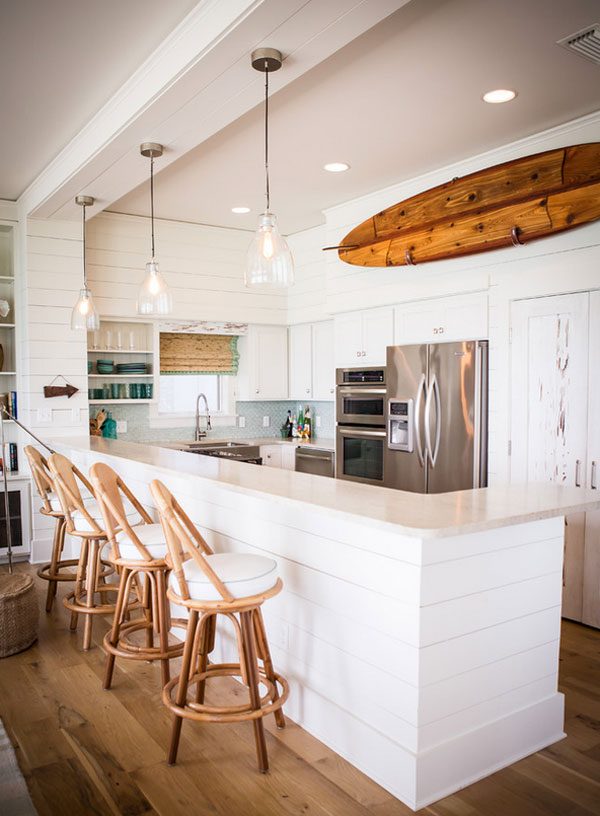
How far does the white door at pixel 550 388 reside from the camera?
12.4 feet

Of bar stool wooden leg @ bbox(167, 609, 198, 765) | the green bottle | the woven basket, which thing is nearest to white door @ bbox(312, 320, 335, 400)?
the green bottle

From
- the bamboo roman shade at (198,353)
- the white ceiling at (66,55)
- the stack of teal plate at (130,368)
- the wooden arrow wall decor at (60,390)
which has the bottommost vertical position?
the wooden arrow wall decor at (60,390)

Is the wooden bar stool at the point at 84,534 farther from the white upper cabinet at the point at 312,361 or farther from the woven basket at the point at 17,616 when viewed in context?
the white upper cabinet at the point at 312,361

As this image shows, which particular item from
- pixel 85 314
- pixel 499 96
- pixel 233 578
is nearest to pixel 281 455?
pixel 85 314

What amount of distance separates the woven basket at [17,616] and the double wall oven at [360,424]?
8.34ft

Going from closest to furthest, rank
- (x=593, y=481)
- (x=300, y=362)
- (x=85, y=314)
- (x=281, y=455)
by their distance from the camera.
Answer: (x=593, y=481)
(x=85, y=314)
(x=281, y=455)
(x=300, y=362)

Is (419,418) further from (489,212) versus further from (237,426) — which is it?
(237,426)

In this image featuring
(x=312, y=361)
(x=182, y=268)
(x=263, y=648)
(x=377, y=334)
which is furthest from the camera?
(x=312, y=361)

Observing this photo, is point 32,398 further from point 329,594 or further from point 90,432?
point 329,594

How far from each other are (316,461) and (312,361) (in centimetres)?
104

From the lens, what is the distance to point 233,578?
235 cm

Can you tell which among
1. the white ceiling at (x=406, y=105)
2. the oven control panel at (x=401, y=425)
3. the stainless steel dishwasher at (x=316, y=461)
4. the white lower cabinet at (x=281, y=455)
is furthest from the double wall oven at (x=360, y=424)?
the white ceiling at (x=406, y=105)

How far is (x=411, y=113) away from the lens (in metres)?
3.62

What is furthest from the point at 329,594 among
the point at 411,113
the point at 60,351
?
the point at 60,351
